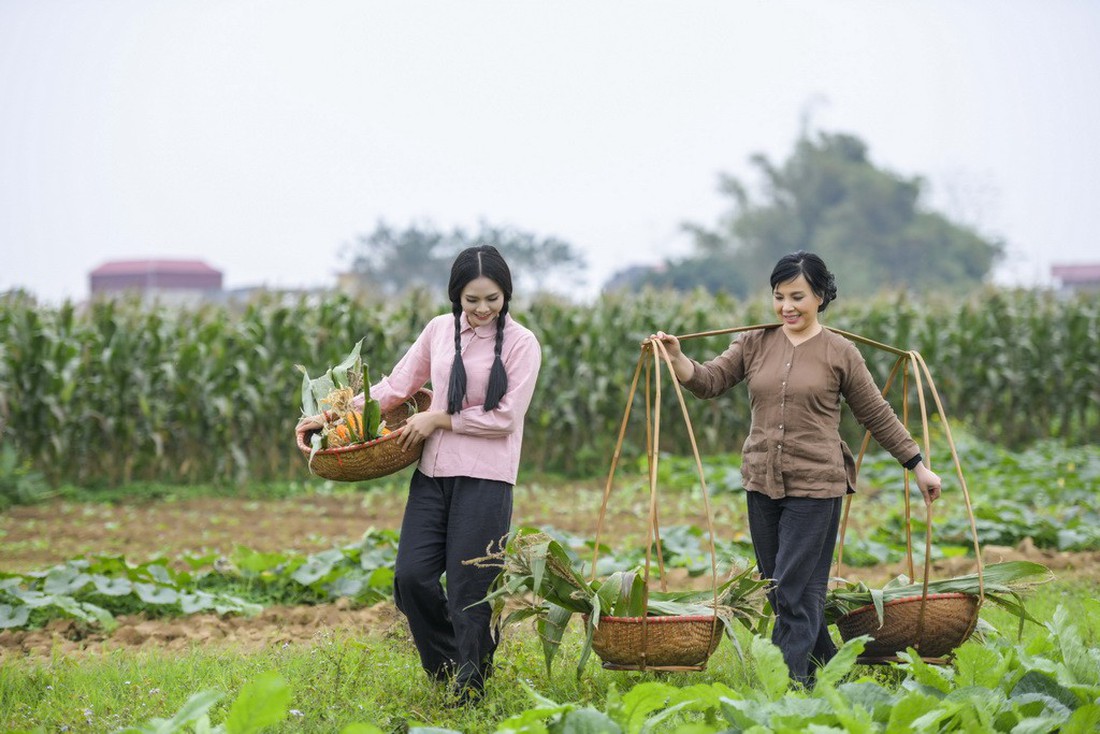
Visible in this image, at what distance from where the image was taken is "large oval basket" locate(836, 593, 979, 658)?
366cm

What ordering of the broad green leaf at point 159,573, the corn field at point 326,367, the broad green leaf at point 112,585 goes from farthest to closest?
the corn field at point 326,367 < the broad green leaf at point 159,573 < the broad green leaf at point 112,585

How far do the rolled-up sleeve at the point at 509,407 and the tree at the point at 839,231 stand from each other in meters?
33.5

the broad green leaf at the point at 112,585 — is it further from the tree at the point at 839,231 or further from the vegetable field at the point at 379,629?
the tree at the point at 839,231

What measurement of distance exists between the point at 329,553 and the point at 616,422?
6.32 m

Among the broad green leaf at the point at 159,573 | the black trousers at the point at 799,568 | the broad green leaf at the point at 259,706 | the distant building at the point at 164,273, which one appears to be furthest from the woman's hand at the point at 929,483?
the distant building at the point at 164,273

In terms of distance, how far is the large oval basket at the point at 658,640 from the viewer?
334 cm

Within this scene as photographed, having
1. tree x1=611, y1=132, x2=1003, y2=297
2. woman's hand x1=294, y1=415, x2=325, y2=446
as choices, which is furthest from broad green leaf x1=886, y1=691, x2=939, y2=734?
tree x1=611, y1=132, x2=1003, y2=297

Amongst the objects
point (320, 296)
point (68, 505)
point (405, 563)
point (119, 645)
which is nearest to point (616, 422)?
point (320, 296)

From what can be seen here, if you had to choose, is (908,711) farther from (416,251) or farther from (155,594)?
(416,251)

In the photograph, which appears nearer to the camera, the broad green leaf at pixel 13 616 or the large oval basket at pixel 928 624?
the large oval basket at pixel 928 624

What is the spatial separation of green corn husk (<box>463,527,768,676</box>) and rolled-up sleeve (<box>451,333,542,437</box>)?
37 cm

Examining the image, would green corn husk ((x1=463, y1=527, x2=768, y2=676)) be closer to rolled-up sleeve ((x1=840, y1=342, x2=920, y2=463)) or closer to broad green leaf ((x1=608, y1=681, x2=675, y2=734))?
broad green leaf ((x1=608, y1=681, x2=675, y2=734))

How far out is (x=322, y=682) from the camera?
3.57 meters

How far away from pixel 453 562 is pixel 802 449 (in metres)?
1.28
